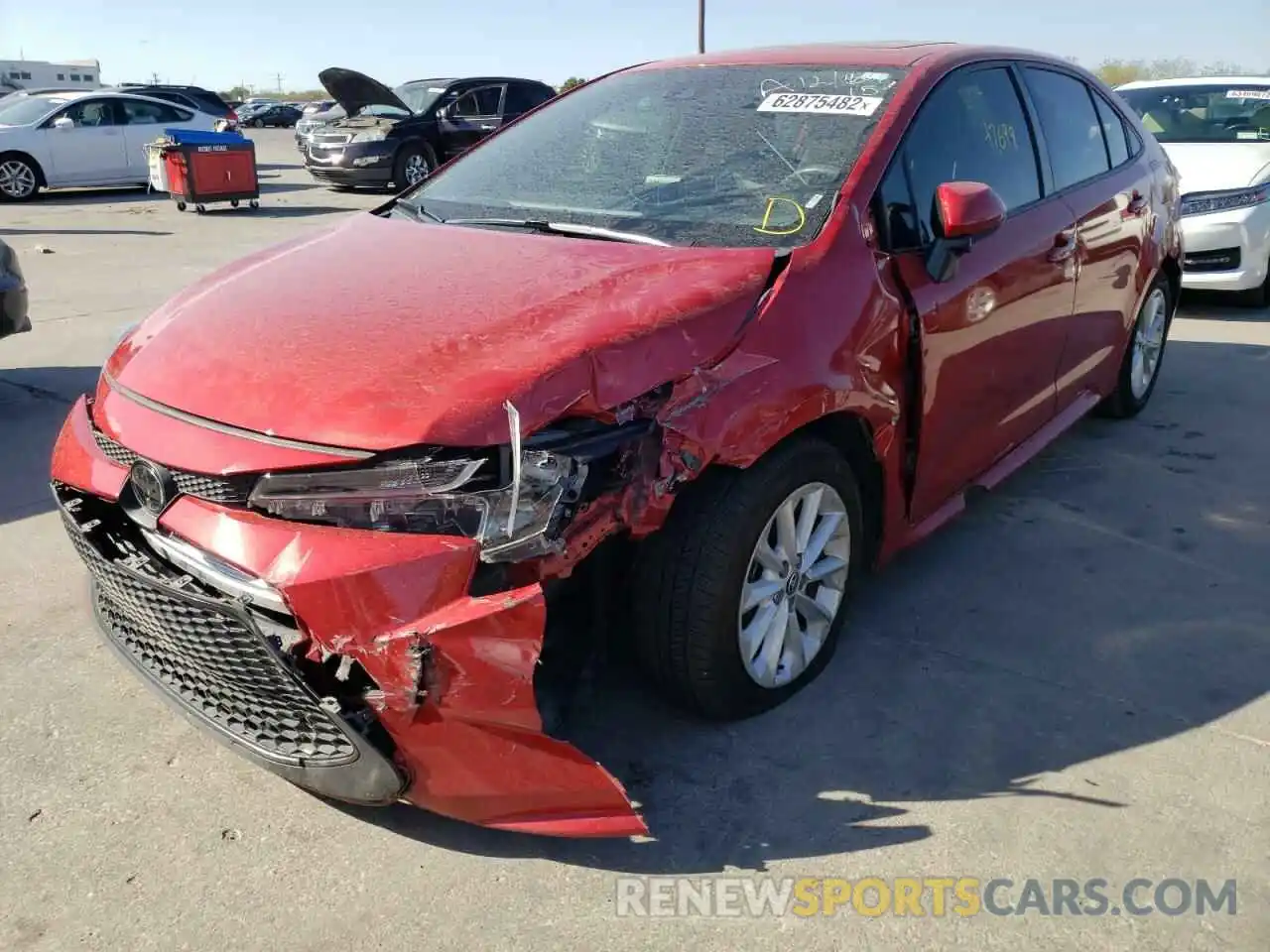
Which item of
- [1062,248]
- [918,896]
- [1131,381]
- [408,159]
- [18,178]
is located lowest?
[918,896]

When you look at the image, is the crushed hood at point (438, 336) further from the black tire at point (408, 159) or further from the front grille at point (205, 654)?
the black tire at point (408, 159)

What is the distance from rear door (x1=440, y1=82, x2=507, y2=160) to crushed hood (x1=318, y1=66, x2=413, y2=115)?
89 centimetres

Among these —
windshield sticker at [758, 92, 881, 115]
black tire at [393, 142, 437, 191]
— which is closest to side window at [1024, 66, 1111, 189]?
windshield sticker at [758, 92, 881, 115]

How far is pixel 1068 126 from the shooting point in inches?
161

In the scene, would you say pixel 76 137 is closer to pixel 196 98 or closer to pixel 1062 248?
pixel 196 98

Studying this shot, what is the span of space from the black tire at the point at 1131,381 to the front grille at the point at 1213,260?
8.33 ft

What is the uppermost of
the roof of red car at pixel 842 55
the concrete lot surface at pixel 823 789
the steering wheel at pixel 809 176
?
the roof of red car at pixel 842 55

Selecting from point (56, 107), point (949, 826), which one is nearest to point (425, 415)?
point (949, 826)

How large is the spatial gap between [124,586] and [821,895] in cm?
165

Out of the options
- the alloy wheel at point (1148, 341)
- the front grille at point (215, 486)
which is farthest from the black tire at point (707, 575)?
the alloy wheel at point (1148, 341)

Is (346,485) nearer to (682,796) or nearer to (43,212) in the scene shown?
(682,796)

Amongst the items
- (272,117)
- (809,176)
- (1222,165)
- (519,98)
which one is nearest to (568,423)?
(809,176)

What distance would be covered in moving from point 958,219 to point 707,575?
1232 millimetres

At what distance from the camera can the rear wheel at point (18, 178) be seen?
14.9 m
